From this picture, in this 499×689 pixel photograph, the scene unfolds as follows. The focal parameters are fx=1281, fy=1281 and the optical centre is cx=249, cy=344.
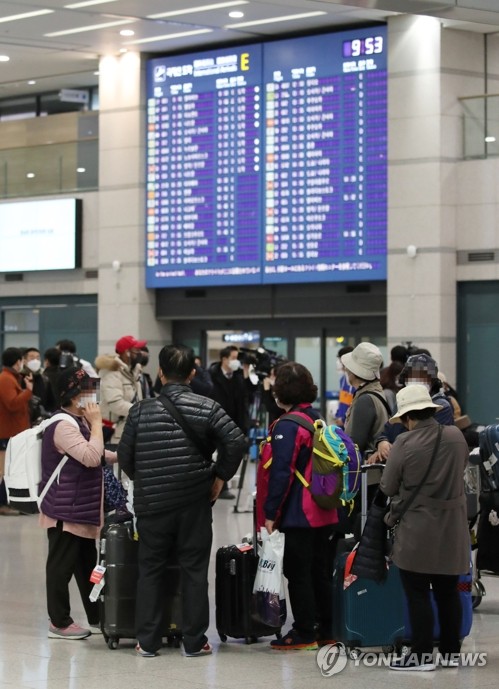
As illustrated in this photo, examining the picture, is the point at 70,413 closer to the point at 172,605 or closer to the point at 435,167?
the point at 172,605

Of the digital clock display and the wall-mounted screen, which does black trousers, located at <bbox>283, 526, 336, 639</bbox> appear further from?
the wall-mounted screen

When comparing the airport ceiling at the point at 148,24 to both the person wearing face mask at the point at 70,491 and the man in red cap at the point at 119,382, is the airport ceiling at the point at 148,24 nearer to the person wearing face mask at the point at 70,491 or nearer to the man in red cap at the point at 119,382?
the man in red cap at the point at 119,382

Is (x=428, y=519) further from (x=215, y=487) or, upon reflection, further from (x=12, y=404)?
(x=12, y=404)

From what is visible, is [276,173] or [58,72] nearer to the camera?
[276,173]

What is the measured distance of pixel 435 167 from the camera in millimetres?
17188

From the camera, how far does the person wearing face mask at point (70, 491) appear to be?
7.14 m

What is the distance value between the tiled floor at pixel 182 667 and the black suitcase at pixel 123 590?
0.10 m

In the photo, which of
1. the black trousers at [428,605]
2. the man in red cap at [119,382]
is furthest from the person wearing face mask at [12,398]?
the black trousers at [428,605]

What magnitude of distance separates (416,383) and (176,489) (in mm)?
1554

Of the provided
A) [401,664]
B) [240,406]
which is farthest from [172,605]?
[240,406]

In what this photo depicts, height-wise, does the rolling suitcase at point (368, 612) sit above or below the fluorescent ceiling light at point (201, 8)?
below

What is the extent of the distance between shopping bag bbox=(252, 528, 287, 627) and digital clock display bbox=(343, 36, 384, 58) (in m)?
11.9

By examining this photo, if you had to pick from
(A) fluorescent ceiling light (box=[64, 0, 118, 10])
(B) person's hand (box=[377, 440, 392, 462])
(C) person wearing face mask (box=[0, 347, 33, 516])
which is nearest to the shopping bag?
(B) person's hand (box=[377, 440, 392, 462])

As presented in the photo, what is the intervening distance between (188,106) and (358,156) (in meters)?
3.07
